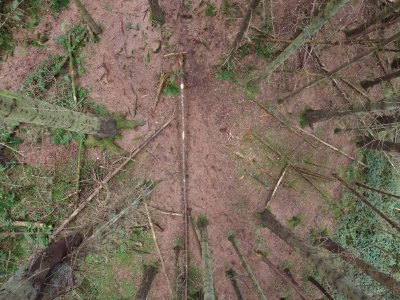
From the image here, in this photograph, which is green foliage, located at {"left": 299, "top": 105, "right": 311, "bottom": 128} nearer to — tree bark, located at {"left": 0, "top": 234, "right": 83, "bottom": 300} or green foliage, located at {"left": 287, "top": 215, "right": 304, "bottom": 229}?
green foliage, located at {"left": 287, "top": 215, "right": 304, "bottom": 229}

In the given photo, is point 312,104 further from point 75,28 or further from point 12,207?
point 12,207

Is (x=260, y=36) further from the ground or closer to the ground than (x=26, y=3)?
closer to the ground

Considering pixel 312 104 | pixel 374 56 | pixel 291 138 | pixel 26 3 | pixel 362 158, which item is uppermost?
pixel 26 3

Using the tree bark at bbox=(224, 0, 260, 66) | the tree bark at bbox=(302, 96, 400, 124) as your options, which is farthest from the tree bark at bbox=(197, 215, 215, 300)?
the tree bark at bbox=(224, 0, 260, 66)

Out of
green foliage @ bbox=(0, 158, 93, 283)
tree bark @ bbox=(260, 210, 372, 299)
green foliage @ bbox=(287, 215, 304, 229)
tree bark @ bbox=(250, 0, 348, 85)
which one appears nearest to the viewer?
Answer: tree bark @ bbox=(250, 0, 348, 85)

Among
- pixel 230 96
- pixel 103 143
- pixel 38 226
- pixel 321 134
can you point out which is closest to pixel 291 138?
pixel 321 134

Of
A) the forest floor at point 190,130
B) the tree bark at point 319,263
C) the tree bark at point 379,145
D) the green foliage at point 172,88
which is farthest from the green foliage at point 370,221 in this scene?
the green foliage at point 172,88

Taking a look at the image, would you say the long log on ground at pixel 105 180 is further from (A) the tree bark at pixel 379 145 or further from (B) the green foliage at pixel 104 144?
(A) the tree bark at pixel 379 145
